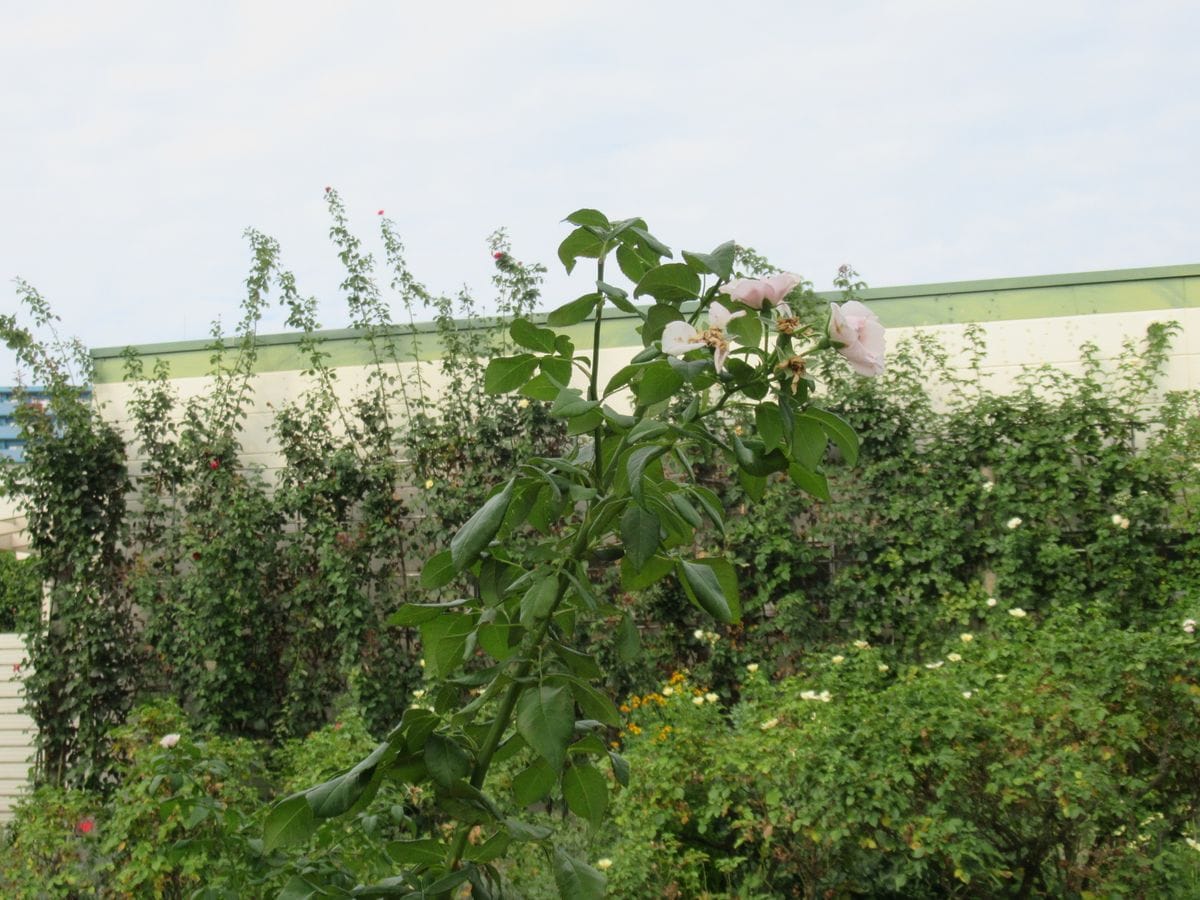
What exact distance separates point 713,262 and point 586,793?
47cm

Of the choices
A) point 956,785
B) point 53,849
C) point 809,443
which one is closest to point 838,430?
point 809,443

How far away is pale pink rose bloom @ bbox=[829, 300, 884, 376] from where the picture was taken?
0.85 metres

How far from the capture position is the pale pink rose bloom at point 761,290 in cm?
83

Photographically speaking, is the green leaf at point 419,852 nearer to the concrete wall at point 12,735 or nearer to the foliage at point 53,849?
the foliage at point 53,849

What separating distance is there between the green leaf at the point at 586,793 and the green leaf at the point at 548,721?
129 millimetres

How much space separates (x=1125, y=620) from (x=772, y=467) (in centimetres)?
452

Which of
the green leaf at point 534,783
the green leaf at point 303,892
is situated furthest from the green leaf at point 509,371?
the green leaf at point 303,892

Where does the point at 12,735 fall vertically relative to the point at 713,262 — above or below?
below

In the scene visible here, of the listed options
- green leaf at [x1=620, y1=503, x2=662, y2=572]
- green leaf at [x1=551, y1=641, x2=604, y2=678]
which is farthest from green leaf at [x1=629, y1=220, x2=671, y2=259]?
green leaf at [x1=551, y1=641, x2=604, y2=678]

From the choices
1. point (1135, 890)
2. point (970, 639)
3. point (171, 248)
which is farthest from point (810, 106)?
point (1135, 890)

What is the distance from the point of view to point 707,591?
86 centimetres

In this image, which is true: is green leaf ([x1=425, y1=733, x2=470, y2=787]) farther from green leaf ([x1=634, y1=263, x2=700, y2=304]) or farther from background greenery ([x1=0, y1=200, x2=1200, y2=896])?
background greenery ([x1=0, y1=200, x2=1200, y2=896])

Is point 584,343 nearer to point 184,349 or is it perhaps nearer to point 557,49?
point 557,49

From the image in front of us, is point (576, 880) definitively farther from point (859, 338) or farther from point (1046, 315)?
point (1046, 315)
